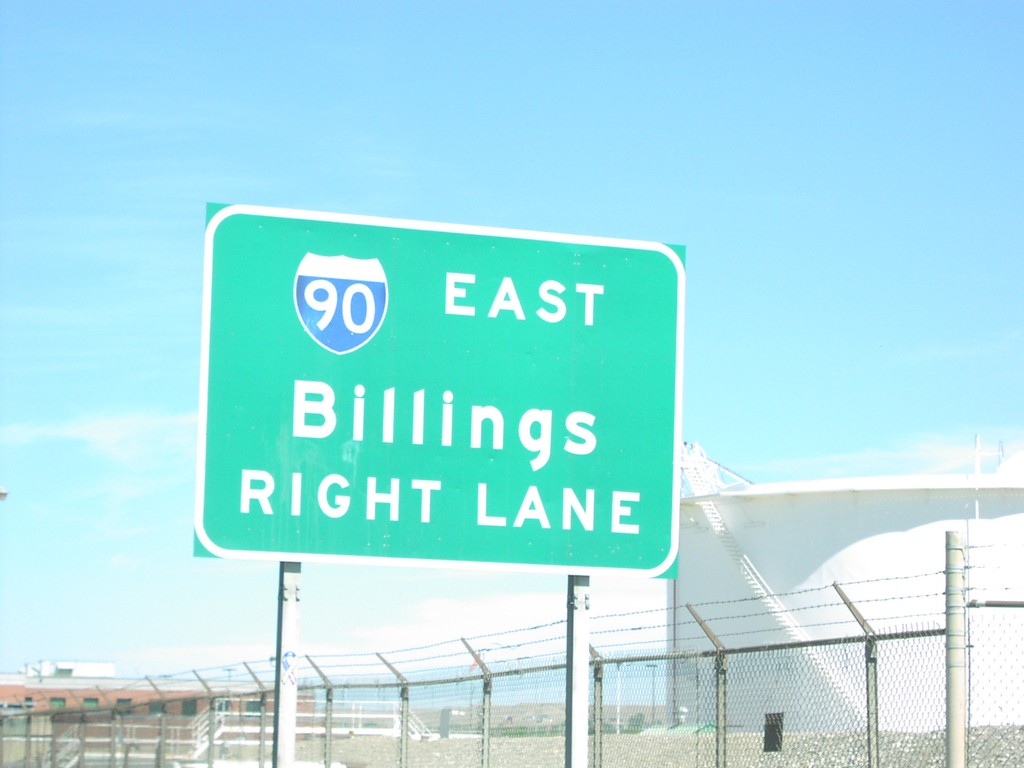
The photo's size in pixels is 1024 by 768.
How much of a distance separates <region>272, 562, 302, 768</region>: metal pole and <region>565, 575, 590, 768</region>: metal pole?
117 centimetres

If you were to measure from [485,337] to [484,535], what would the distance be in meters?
0.84

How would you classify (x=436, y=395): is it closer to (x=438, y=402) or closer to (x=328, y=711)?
(x=438, y=402)

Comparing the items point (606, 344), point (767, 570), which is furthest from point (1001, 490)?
point (606, 344)

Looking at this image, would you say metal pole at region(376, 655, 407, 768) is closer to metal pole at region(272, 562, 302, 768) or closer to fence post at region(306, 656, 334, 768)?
fence post at region(306, 656, 334, 768)

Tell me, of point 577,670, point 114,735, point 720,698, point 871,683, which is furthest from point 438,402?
point 114,735

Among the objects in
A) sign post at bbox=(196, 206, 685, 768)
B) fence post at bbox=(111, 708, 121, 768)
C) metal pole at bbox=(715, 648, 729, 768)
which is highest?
sign post at bbox=(196, 206, 685, 768)

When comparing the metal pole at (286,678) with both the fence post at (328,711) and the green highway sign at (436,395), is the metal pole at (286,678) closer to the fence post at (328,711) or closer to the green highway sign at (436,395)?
the green highway sign at (436,395)

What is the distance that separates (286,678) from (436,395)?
4.29ft

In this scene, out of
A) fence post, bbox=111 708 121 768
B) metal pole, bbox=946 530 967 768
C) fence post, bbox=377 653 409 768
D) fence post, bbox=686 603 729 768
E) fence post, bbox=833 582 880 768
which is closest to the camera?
metal pole, bbox=946 530 967 768

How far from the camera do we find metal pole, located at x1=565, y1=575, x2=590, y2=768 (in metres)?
6.46

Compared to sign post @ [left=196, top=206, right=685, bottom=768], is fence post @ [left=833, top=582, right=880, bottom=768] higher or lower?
lower

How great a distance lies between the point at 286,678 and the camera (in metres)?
6.08

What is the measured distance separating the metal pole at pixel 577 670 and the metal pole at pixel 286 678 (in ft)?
3.83

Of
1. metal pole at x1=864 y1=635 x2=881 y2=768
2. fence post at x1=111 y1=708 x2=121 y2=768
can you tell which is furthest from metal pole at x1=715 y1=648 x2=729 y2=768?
fence post at x1=111 y1=708 x2=121 y2=768
